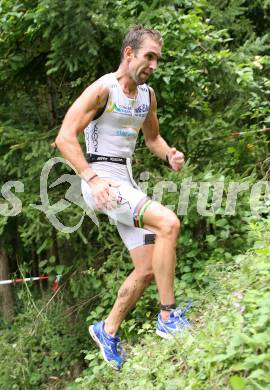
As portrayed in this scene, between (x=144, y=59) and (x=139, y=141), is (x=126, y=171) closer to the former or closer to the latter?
(x=144, y=59)

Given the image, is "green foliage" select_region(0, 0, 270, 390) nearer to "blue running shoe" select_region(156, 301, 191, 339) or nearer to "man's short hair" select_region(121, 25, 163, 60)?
"blue running shoe" select_region(156, 301, 191, 339)

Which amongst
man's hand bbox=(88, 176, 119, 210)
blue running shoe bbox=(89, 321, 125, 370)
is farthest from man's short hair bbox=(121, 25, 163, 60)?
blue running shoe bbox=(89, 321, 125, 370)

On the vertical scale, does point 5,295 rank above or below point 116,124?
below

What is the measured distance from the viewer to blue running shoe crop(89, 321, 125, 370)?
454 centimetres

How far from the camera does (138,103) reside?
15.1 ft

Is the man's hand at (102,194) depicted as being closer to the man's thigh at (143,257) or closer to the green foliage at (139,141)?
the man's thigh at (143,257)

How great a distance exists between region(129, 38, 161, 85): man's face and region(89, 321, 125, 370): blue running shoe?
1.85 m

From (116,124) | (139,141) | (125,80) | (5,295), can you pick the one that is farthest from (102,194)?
(5,295)

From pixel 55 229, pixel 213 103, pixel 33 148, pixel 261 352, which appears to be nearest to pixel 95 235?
pixel 55 229

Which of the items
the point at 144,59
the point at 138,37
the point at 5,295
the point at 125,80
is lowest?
the point at 5,295

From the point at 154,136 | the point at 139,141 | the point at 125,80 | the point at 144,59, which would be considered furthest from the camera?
the point at 139,141

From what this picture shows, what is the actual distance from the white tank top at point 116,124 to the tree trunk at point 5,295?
4.86 m

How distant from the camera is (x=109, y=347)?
15.1 feet

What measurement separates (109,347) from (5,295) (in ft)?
16.8
